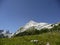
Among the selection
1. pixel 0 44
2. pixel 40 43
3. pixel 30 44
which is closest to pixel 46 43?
pixel 40 43

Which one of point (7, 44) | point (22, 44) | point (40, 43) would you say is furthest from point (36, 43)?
point (7, 44)

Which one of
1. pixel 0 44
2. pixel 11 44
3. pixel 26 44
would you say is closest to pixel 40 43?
pixel 26 44

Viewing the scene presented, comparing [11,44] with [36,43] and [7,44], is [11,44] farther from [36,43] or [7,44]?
[36,43]

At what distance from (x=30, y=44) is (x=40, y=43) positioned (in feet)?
6.19

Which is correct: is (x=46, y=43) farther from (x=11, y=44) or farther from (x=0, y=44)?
(x=0, y=44)

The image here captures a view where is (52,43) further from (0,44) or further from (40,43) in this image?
(0,44)

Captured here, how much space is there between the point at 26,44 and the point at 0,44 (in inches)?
163

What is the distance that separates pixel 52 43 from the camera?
91.0 ft

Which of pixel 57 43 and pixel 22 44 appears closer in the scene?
pixel 22 44

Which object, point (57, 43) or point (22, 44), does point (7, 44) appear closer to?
point (22, 44)

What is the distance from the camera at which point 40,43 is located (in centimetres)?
2777

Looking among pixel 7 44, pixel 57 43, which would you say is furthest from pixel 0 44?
pixel 57 43

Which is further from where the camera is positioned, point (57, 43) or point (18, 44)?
point (57, 43)

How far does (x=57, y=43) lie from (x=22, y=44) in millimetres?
5989
